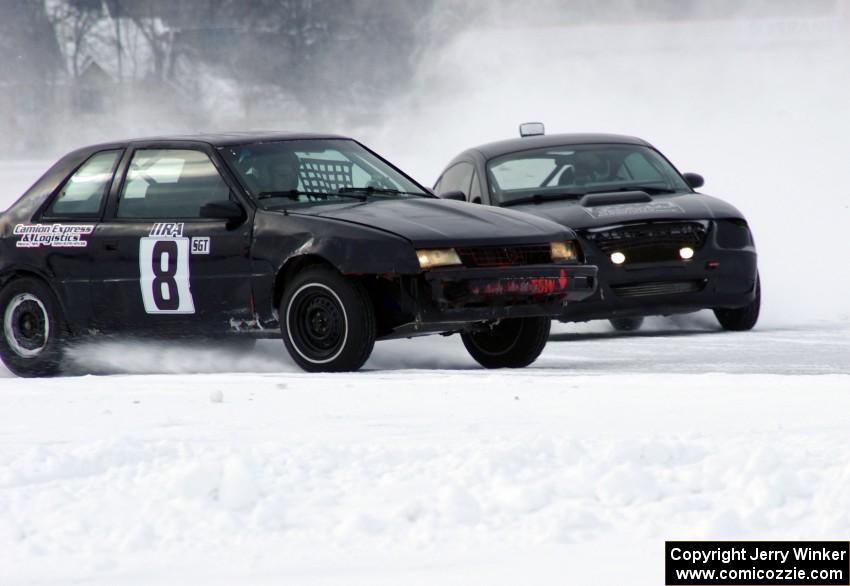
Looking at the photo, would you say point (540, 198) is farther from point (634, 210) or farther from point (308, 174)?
point (308, 174)

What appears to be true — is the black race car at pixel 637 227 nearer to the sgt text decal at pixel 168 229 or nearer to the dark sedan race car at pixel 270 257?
the dark sedan race car at pixel 270 257

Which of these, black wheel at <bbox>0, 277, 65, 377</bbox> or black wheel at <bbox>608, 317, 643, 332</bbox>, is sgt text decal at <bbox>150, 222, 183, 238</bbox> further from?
black wheel at <bbox>608, 317, 643, 332</bbox>

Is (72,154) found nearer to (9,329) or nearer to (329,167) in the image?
(9,329)

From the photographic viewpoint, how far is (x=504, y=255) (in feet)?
26.7

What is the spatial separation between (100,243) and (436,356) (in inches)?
75.5

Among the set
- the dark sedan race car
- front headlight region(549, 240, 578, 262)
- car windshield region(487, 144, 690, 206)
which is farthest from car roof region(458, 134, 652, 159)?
front headlight region(549, 240, 578, 262)

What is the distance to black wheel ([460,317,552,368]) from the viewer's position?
8875 mm

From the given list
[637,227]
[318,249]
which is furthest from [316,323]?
[637,227]

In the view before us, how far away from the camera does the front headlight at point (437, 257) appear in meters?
7.89

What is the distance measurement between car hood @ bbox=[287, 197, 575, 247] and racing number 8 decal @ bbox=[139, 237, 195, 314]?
2.06ft

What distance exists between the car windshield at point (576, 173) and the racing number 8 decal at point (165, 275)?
3.23 meters

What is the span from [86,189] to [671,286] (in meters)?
3.54

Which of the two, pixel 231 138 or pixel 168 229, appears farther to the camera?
pixel 231 138
